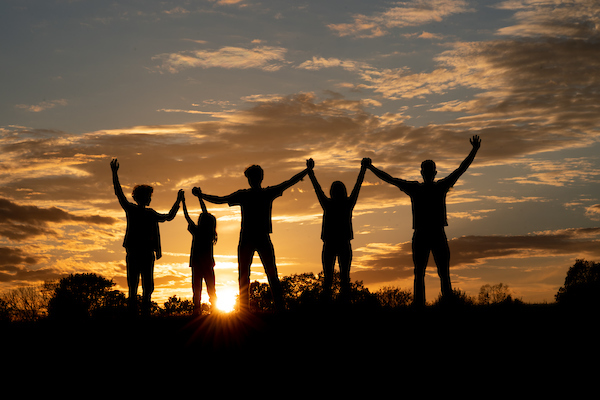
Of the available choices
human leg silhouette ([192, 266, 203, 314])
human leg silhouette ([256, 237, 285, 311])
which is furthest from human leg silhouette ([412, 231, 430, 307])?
human leg silhouette ([192, 266, 203, 314])

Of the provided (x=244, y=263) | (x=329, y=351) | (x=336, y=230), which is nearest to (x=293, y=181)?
(x=336, y=230)

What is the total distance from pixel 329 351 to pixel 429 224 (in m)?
4.68

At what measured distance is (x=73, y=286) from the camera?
52969 mm

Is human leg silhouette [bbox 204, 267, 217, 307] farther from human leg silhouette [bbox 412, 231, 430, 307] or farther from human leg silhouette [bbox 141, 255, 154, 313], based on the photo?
human leg silhouette [bbox 412, 231, 430, 307]

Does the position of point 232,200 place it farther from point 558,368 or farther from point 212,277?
point 558,368

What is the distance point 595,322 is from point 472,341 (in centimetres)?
381

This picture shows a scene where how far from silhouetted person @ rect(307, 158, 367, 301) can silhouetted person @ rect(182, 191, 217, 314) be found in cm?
354

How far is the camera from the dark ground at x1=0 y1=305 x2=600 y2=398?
998 centimetres

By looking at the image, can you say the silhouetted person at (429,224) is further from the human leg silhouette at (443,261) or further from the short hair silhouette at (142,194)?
the short hair silhouette at (142,194)

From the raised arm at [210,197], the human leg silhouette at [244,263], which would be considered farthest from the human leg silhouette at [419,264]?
the raised arm at [210,197]

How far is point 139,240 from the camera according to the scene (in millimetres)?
14703

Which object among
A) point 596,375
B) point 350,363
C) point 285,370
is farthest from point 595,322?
point 285,370

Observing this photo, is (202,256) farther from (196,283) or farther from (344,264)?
(344,264)

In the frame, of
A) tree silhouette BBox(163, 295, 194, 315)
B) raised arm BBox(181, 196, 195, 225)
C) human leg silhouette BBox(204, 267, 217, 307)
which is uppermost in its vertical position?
raised arm BBox(181, 196, 195, 225)
